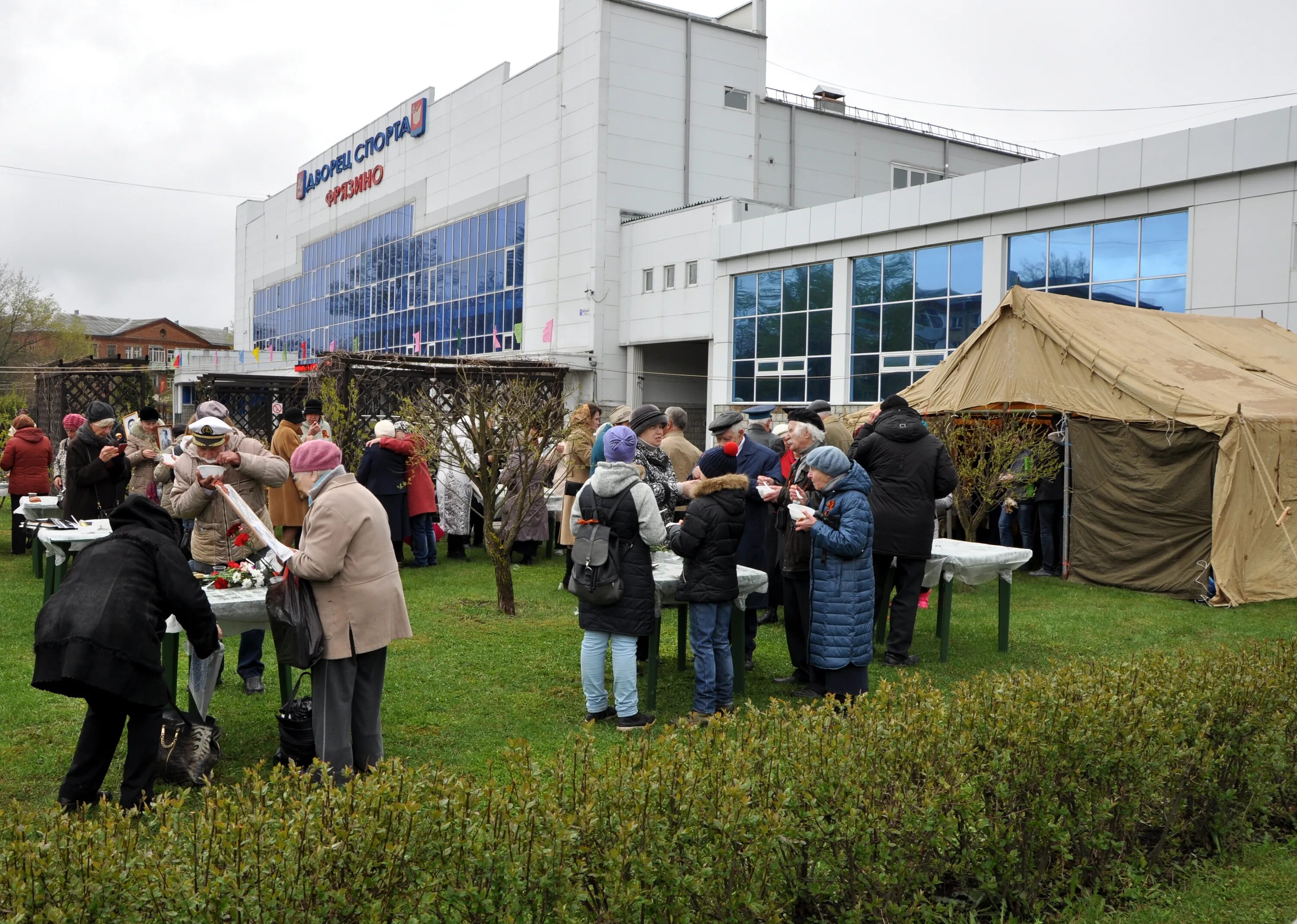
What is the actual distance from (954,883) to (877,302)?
26536 mm

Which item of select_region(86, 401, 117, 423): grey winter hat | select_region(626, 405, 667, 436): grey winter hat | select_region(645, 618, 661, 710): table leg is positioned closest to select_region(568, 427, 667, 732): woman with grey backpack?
select_region(645, 618, 661, 710): table leg

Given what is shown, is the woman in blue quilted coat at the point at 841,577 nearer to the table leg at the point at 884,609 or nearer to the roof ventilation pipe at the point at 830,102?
the table leg at the point at 884,609

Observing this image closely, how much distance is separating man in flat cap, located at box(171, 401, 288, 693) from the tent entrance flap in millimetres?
9533

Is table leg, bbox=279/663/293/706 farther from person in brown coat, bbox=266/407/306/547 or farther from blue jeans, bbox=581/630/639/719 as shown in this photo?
person in brown coat, bbox=266/407/306/547

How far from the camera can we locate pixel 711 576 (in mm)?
6551

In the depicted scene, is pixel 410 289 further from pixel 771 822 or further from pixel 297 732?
pixel 771 822

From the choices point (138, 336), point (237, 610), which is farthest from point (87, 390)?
point (138, 336)

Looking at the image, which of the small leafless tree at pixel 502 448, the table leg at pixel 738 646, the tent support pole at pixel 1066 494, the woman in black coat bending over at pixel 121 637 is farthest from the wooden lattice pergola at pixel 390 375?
the woman in black coat bending over at pixel 121 637

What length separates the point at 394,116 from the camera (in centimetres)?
5081

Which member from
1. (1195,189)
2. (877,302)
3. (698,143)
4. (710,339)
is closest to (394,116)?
(698,143)

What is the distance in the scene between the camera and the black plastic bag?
4.87 m

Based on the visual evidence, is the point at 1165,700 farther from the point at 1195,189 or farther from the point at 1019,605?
the point at 1195,189

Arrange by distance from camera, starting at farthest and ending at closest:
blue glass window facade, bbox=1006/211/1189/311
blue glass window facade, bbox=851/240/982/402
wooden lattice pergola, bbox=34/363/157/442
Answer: blue glass window facade, bbox=851/240/982/402 → wooden lattice pergola, bbox=34/363/157/442 → blue glass window facade, bbox=1006/211/1189/311

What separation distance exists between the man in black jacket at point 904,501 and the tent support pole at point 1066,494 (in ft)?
16.2
